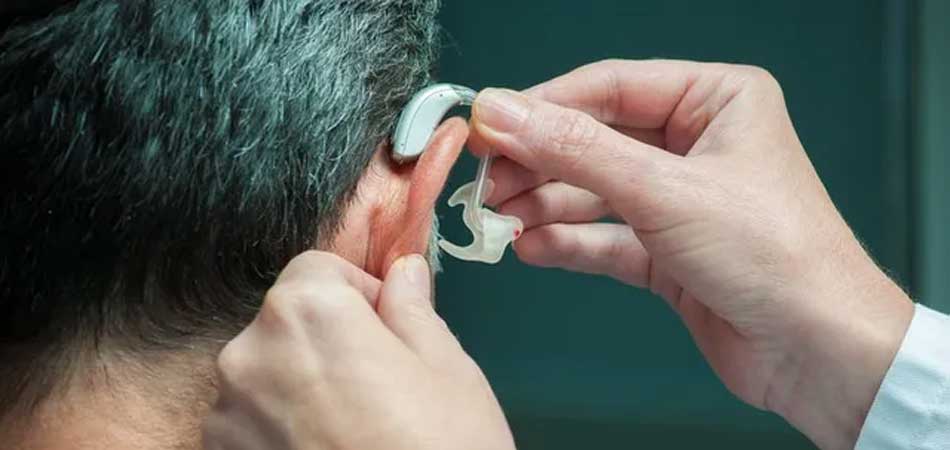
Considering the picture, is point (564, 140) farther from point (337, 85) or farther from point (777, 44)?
point (777, 44)

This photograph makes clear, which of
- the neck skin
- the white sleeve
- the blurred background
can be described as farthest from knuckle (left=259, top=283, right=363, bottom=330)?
the blurred background

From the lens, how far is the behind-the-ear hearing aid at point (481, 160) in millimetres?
798

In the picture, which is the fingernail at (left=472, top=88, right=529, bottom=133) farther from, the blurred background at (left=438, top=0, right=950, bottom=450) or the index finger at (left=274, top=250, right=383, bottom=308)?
the blurred background at (left=438, top=0, right=950, bottom=450)

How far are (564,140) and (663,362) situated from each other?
0.82 metres

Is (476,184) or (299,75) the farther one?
(476,184)

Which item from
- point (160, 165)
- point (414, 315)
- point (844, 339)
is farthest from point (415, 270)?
point (844, 339)

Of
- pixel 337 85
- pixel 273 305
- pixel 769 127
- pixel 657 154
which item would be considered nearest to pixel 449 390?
pixel 273 305

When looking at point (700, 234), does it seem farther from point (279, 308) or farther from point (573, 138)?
point (279, 308)

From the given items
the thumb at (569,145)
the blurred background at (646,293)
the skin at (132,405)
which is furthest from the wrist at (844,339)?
the blurred background at (646,293)

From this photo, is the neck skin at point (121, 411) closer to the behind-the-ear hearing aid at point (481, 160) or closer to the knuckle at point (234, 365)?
the knuckle at point (234, 365)

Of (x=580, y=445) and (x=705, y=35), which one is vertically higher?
(x=705, y=35)

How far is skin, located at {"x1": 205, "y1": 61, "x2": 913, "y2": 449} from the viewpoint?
0.88 meters

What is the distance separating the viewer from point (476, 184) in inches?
36.2

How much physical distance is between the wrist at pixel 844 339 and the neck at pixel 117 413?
497 millimetres
